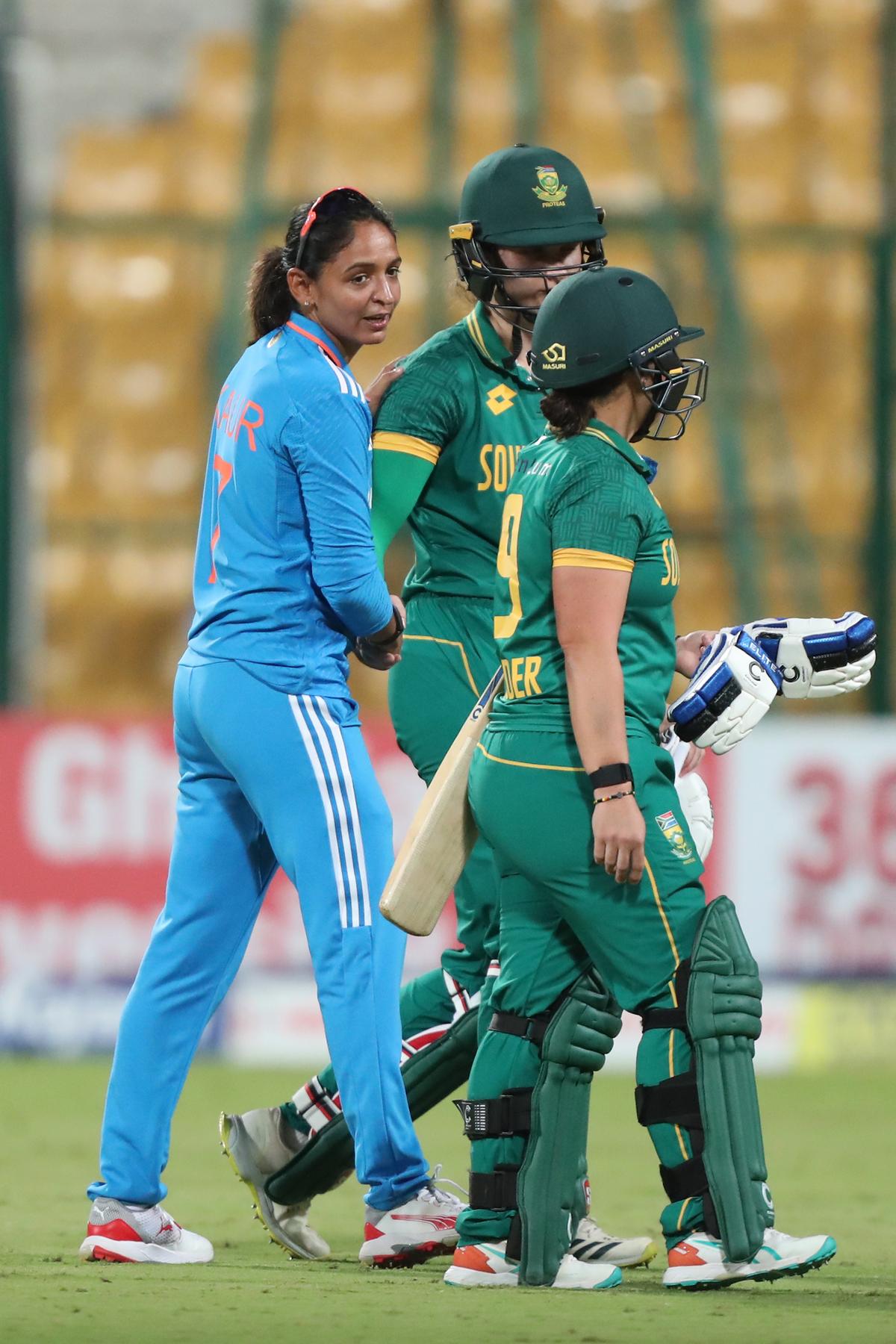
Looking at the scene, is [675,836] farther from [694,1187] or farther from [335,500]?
[335,500]

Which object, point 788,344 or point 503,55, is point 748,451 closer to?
point 788,344

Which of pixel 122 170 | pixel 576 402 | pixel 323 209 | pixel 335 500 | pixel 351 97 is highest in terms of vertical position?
pixel 351 97

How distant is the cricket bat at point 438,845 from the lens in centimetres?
405

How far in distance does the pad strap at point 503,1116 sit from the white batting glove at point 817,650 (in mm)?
899

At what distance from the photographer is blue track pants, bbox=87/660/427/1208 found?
13.7 feet

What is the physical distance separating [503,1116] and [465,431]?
1416 mm

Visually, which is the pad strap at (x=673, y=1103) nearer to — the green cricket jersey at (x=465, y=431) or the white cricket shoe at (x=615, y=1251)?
the white cricket shoe at (x=615, y=1251)

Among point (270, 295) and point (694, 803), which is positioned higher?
point (270, 295)

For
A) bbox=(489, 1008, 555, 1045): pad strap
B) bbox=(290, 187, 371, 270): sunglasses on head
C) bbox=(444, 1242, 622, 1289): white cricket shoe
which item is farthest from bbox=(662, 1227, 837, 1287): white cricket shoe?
bbox=(290, 187, 371, 270): sunglasses on head

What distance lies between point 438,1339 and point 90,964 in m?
5.62

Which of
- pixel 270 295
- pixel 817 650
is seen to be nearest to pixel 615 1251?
pixel 817 650

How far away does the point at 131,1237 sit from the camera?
4246 millimetres

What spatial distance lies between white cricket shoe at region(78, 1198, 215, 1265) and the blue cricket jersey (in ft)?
3.40

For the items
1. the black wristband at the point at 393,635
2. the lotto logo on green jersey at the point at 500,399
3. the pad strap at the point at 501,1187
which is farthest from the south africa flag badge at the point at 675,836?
the lotto logo on green jersey at the point at 500,399
